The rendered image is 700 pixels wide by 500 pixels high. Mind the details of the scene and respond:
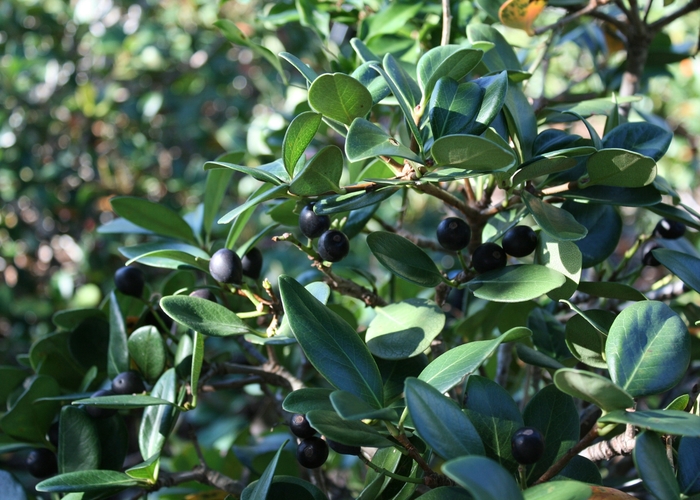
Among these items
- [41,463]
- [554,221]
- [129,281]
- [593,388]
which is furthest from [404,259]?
[41,463]

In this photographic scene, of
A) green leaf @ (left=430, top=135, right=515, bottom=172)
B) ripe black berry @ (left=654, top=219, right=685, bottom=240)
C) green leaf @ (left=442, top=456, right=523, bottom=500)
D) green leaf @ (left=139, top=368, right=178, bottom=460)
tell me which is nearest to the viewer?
green leaf @ (left=442, top=456, right=523, bottom=500)

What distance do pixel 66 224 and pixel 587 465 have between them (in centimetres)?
225

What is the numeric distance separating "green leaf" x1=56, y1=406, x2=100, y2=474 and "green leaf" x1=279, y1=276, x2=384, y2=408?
0.35 meters

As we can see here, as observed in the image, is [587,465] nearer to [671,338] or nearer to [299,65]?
[671,338]

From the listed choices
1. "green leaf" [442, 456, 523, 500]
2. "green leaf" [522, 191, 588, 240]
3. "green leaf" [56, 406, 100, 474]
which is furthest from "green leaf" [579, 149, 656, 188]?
"green leaf" [56, 406, 100, 474]

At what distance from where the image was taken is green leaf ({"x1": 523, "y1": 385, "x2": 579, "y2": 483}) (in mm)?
599

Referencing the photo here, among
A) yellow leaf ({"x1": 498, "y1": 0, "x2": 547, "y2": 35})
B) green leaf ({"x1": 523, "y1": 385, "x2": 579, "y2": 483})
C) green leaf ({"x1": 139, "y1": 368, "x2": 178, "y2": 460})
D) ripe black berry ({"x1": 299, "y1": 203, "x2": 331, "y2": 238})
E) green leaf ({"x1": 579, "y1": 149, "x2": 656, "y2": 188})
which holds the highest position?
yellow leaf ({"x1": 498, "y1": 0, "x2": 547, "y2": 35})

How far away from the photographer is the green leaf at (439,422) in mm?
477

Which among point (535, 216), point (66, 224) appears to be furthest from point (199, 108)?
point (535, 216)

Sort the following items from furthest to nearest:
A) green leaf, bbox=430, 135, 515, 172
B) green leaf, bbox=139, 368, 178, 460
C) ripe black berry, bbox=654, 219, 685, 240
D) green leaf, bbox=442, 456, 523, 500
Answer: ripe black berry, bbox=654, 219, 685, 240
green leaf, bbox=139, 368, 178, 460
green leaf, bbox=430, 135, 515, 172
green leaf, bbox=442, 456, 523, 500

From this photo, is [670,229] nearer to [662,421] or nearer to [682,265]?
[682,265]

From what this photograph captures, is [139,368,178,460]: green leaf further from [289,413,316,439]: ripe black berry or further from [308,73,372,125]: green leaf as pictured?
[308,73,372,125]: green leaf

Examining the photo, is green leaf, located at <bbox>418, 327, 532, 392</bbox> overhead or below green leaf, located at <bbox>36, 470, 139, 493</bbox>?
overhead

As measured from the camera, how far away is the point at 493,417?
58 centimetres
